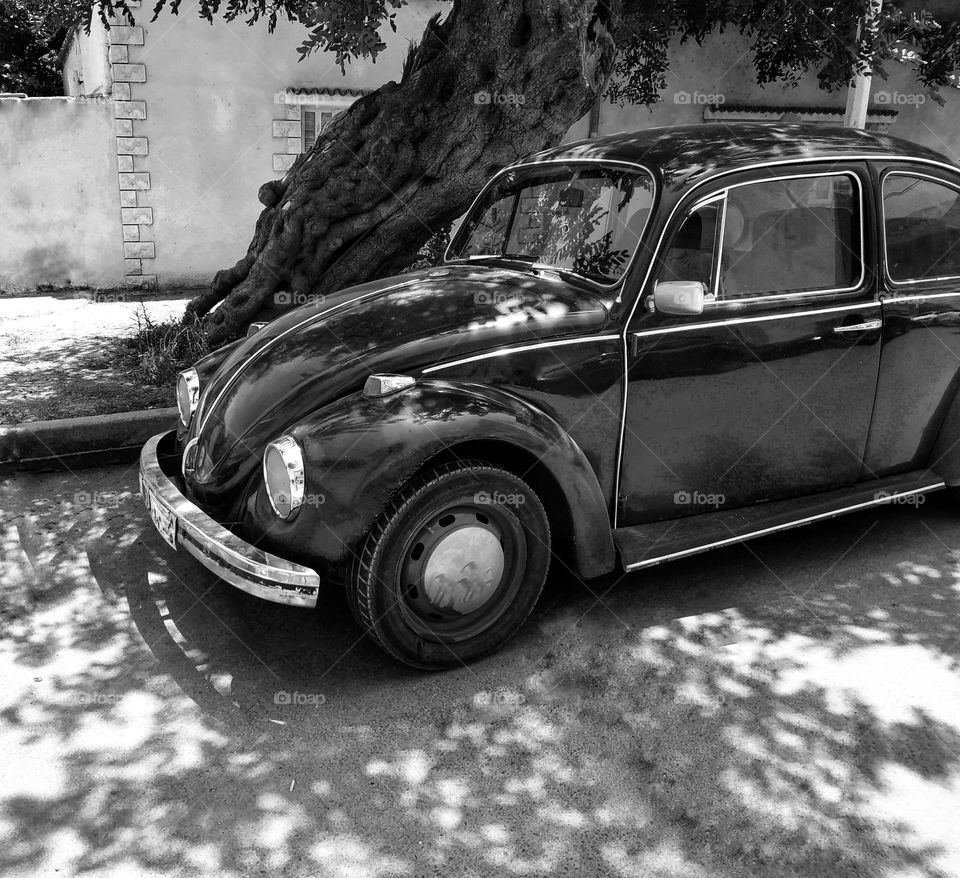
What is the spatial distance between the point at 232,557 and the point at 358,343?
3.25ft

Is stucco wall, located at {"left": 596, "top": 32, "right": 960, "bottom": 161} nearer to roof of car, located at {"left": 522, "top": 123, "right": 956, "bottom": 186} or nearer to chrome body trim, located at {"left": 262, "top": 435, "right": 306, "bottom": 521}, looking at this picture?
roof of car, located at {"left": 522, "top": 123, "right": 956, "bottom": 186}

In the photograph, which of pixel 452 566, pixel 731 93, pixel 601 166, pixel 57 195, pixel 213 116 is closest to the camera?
pixel 452 566

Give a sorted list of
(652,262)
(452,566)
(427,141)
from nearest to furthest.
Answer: (452,566) < (652,262) < (427,141)

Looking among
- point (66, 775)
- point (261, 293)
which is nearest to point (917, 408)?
point (66, 775)

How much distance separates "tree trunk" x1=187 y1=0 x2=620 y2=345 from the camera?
617 cm

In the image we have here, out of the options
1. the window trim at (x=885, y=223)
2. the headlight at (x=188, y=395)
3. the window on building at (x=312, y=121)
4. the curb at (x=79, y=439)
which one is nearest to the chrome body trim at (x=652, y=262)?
the window trim at (x=885, y=223)

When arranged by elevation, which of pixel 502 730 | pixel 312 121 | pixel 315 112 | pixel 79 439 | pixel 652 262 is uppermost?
pixel 315 112

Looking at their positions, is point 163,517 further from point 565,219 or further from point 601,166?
point 601,166

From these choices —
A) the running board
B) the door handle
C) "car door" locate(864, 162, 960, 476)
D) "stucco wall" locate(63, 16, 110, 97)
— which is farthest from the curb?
"stucco wall" locate(63, 16, 110, 97)

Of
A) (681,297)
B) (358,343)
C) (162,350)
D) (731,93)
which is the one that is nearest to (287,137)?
(162,350)

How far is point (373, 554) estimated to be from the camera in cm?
316

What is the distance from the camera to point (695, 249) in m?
3.73

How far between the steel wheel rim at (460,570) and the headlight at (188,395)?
1.45m

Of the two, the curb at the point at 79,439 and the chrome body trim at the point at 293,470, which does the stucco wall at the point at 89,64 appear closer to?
the curb at the point at 79,439
